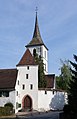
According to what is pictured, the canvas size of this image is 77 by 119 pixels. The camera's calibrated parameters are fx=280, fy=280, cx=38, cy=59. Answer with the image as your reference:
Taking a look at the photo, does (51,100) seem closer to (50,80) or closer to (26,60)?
(50,80)

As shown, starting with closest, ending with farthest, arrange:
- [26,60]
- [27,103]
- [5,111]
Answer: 1. [5,111]
2. [27,103]
3. [26,60]

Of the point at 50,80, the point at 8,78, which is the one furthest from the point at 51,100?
the point at 8,78

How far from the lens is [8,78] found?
198 feet

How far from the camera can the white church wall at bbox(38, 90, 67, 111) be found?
205 ft

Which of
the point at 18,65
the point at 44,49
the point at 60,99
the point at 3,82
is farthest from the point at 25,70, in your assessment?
the point at 44,49

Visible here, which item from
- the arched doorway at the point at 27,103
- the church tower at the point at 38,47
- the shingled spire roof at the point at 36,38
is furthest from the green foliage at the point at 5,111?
the shingled spire roof at the point at 36,38

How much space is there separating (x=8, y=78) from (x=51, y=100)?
1114 centimetres

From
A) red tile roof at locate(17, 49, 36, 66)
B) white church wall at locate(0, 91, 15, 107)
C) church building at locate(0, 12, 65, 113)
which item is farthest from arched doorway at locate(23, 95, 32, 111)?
red tile roof at locate(17, 49, 36, 66)

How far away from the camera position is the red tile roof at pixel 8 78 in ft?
189

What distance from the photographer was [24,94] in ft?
206

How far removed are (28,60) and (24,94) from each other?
792cm

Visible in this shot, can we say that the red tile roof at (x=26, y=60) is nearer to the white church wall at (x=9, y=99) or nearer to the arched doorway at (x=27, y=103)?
the arched doorway at (x=27, y=103)

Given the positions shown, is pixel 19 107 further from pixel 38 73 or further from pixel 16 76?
pixel 38 73

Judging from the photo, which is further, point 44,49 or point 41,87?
point 44,49
